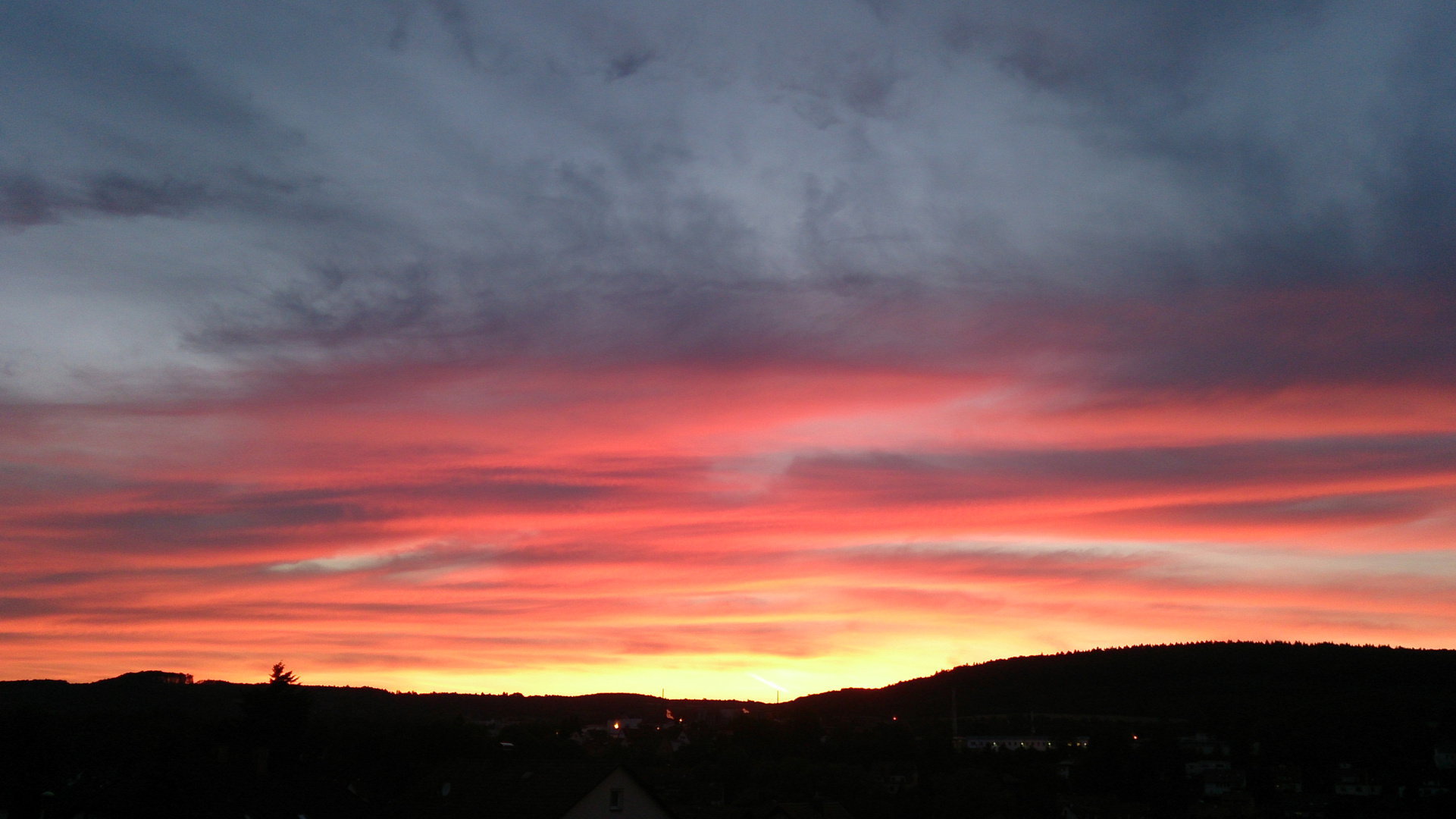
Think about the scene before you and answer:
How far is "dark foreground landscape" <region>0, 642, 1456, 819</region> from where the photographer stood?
45.3 metres

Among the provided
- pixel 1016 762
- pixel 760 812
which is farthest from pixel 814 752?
pixel 760 812

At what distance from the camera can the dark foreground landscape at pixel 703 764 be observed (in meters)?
45.3

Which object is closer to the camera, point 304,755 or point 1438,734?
A: point 304,755

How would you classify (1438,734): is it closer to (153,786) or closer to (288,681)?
(288,681)

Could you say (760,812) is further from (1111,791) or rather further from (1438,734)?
(1438,734)

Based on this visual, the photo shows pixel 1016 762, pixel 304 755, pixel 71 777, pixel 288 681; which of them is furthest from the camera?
pixel 1016 762

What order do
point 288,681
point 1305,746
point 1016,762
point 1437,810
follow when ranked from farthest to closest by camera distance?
point 1305,746 < point 1016,762 < point 1437,810 < point 288,681

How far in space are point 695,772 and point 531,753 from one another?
14975mm

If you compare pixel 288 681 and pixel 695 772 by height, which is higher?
pixel 288 681

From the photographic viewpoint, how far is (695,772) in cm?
9650

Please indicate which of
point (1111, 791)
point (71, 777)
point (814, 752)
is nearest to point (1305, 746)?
point (1111, 791)

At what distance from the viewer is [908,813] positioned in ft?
292

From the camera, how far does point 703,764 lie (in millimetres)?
105125

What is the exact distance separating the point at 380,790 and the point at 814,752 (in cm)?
6808
